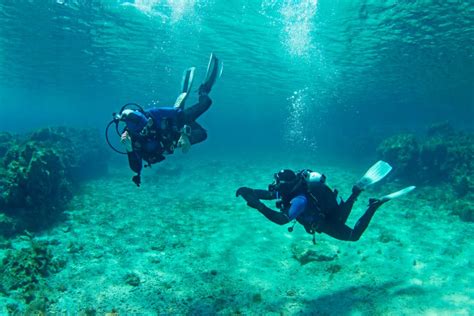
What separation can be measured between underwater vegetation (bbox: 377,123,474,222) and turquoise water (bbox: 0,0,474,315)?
674mm

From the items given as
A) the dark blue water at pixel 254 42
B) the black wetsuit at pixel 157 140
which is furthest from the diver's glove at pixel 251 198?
the dark blue water at pixel 254 42

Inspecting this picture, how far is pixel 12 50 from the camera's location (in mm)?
28391

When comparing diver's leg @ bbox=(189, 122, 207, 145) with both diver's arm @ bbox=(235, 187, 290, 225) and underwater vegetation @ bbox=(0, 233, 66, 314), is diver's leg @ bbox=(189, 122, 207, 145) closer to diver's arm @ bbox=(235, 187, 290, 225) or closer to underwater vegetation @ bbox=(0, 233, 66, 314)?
diver's arm @ bbox=(235, 187, 290, 225)

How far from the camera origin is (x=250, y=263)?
834cm

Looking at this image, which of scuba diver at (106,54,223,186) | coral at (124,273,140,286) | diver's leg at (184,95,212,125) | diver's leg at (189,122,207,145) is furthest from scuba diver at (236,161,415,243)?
coral at (124,273,140,286)

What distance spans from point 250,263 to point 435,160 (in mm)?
15218

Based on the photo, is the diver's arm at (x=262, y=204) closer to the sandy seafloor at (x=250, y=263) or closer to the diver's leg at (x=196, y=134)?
the sandy seafloor at (x=250, y=263)

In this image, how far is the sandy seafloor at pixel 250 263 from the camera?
246 inches

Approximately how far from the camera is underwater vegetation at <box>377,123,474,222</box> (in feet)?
50.5

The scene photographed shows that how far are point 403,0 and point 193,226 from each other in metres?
16.5

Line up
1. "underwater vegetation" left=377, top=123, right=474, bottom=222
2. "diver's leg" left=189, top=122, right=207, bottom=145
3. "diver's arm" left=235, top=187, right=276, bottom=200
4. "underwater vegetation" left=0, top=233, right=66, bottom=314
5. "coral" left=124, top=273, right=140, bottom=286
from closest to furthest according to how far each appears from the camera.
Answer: "underwater vegetation" left=0, top=233, right=66, bottom=314 → "diver's arm" left=235, top=187, right=276, bottom=200 → "coral" left=124, top=273, right=140, bottom=286 → "diver's leg" left=189, top=122, right=207, bottom=145 → "underwater vegetation" left=377, top=123, right=474, bottom=222

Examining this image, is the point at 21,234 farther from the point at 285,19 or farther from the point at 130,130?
the point at 285,19

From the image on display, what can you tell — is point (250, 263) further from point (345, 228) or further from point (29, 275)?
point (29, 275)

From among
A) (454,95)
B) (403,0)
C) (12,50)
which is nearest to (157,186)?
(403,0)
